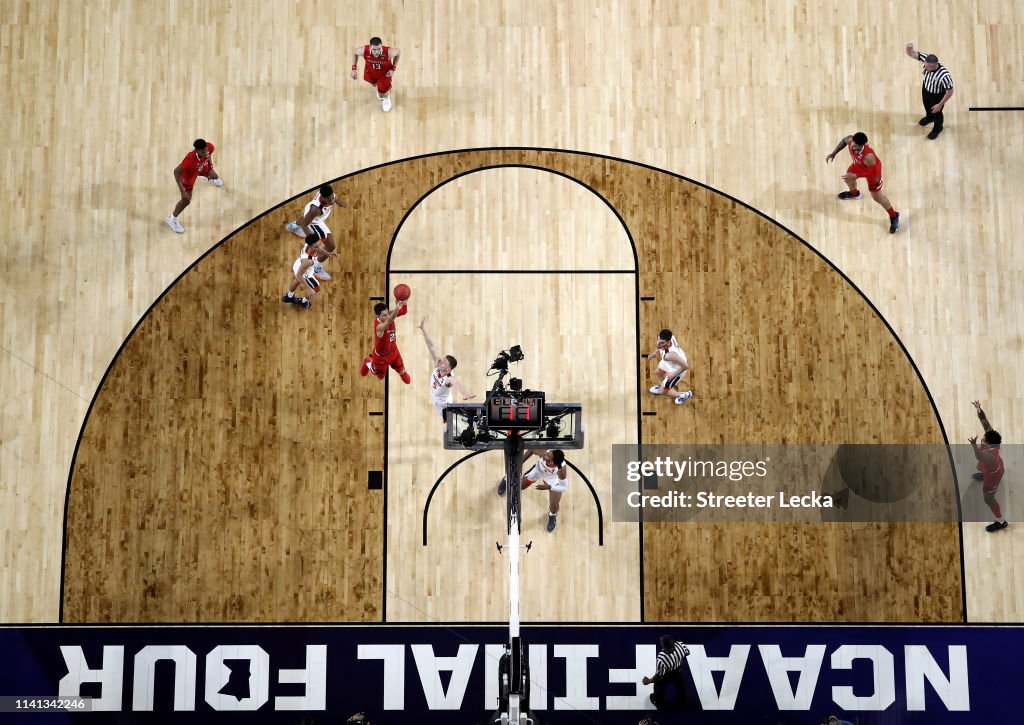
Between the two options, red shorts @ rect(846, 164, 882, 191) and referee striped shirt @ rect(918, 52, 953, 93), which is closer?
red shorts @ rect(846, 164, 882, 191)

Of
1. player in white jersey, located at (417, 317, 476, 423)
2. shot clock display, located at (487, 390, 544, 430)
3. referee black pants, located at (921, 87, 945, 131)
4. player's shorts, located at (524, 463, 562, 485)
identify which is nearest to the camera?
shot clock display, located at (487, 390, 544, 430)

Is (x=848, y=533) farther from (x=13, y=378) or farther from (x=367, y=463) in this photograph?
(x=13, y=378)

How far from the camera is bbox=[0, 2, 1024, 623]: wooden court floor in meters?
13.1

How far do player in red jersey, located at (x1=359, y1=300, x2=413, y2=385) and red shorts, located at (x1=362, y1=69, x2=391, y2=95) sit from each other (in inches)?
122

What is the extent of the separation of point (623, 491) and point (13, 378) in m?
8.08

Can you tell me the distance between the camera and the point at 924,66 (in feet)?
46.9

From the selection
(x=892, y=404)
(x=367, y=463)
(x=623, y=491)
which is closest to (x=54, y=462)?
(x=367, y=463)

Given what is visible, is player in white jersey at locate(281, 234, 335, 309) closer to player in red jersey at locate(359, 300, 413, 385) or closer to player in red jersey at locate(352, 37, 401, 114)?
player in red jersey at locate(359, 300, 413, 385)

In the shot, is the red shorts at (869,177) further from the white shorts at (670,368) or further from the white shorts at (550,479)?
the white shorts at (550,479)

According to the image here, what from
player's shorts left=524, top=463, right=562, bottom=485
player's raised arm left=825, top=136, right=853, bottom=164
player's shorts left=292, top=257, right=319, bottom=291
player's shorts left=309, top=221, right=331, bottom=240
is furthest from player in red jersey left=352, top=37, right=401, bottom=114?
player's raised arm left=825, top=136, right=853, bottom=164

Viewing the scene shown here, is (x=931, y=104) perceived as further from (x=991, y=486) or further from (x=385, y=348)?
(x=385, y=348)

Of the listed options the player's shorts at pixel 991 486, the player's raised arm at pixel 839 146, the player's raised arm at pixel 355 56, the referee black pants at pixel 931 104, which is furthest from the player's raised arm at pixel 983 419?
the player's raised arm at pixel 355 56

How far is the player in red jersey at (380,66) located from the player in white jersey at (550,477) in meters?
5.37

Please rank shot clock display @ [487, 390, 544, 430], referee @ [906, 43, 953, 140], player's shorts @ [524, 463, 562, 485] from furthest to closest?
referee @ [906, 43, 953, 140], player's shorts @ [524, 463, 562, 485], shot clock display @ [487, 390, 544, 430]
